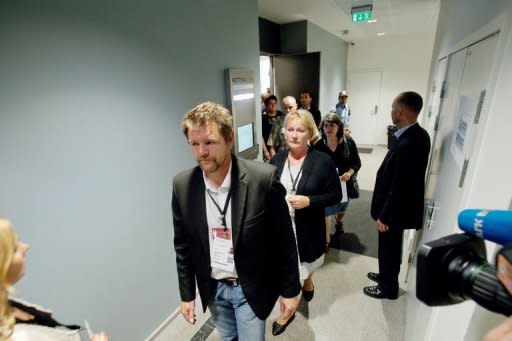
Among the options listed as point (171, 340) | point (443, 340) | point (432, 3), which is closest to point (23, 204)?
point (171, 340)

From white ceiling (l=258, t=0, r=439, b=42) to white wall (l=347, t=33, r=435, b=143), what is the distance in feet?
2.26

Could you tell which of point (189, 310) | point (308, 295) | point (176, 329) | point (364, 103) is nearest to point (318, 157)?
point (189, 310)

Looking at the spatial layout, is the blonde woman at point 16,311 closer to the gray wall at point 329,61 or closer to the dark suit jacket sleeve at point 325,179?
the dark suit jacket sleeve at point 325,179

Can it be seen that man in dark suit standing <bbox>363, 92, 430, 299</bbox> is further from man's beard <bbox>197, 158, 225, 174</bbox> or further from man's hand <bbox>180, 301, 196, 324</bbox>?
man's hand <bbox>180, 301, 196, 324</bbox>

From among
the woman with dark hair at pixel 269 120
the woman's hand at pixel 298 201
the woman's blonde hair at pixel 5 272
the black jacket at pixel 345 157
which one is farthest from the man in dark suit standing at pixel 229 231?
the woman with dark hair at pixel 269 120

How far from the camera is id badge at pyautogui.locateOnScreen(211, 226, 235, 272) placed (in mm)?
1170

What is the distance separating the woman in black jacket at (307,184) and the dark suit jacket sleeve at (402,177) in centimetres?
38

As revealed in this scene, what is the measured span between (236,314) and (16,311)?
862mm

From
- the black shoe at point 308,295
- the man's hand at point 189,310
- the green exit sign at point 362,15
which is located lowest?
the black shoe at point 308,295

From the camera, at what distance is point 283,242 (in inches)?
48.0

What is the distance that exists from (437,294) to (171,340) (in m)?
1.98

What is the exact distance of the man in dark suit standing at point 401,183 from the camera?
169 cm

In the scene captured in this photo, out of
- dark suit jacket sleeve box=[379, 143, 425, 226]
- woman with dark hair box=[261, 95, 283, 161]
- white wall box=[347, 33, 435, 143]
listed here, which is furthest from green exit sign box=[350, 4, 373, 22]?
white wall box=[347, 33, 435, 143]

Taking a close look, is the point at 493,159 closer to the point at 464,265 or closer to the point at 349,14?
the point at 464,265
